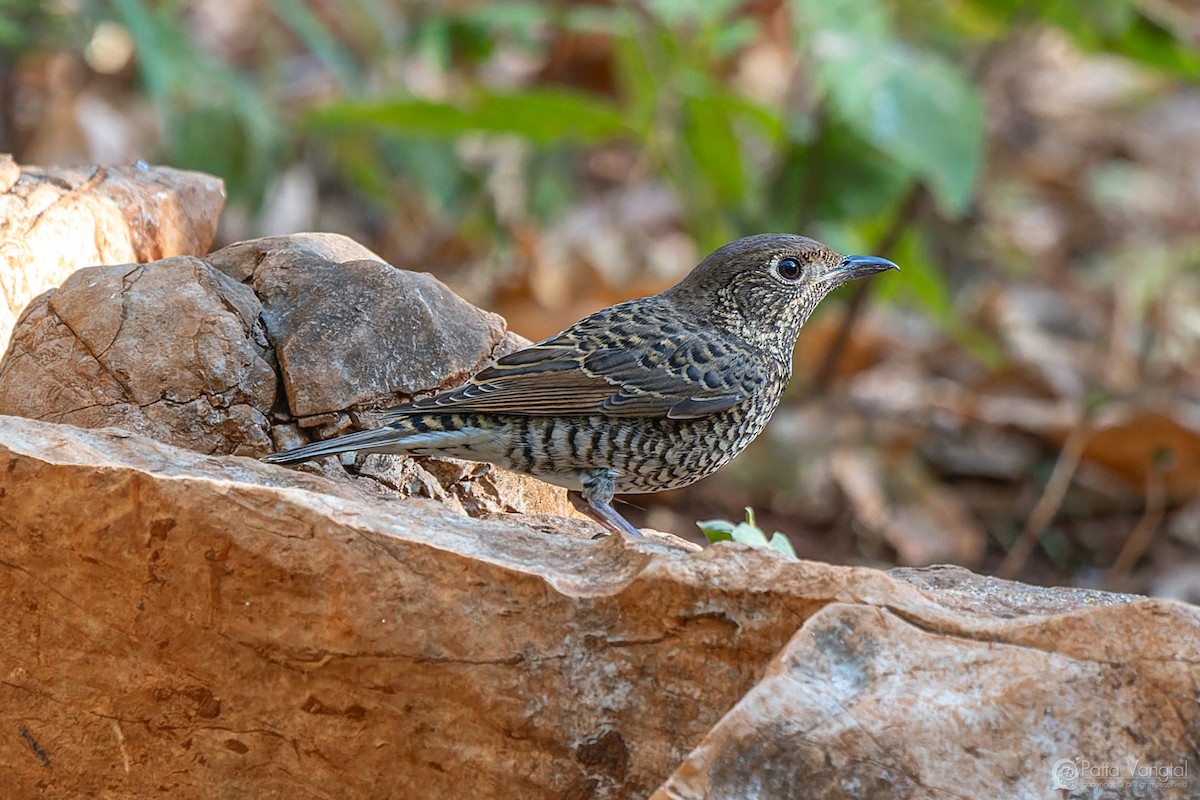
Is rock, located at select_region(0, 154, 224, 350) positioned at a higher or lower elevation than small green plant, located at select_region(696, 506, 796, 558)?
higher

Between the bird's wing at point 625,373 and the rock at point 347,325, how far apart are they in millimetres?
166

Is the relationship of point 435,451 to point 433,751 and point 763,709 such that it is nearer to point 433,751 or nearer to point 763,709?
point 433,751

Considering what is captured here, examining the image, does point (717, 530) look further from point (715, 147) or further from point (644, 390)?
point (715, 147)

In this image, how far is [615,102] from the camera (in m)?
12.0

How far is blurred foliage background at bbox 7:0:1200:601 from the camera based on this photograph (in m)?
7.79

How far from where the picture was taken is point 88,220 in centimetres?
471

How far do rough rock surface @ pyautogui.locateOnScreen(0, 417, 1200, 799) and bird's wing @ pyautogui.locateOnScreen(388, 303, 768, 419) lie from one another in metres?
1.17

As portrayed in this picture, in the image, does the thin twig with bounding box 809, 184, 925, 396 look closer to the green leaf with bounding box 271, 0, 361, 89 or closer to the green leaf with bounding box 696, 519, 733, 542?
the green leaf with bounding box 271, 0, 361, 89

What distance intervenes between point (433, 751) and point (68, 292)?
182cm

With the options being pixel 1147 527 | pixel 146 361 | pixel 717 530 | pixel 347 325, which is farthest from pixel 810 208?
pixel 146 361

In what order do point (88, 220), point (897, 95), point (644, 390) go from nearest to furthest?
1. point (88, 220)
2. point (644, 390)
3. point (897, 95)

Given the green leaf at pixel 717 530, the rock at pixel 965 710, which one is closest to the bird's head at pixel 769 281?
the green leaf at pixel 717 530

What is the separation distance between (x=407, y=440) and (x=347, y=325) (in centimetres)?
40

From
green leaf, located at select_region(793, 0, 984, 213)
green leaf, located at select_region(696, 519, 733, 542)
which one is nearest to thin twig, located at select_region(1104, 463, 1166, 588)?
green leaf, located at select_region(793, 0, 984, 213)
